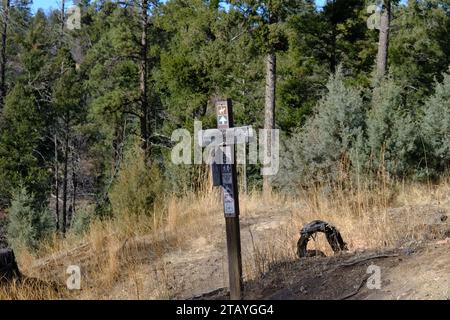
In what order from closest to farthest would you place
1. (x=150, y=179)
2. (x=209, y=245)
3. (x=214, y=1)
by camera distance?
1. (x=209, y=245)
2. (x=150, y=179)
3. (x=214, y=1)

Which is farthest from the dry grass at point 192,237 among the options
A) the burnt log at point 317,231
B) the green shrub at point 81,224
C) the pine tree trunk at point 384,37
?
the pine tree trunk at point 384,37

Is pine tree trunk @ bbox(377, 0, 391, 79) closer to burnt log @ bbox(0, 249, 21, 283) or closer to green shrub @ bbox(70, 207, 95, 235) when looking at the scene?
green shrub @ bbox(70, 207, 95, 235)

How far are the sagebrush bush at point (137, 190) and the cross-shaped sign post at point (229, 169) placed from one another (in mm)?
5245

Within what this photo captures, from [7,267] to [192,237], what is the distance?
2386mm

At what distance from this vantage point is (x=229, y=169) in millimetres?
4203

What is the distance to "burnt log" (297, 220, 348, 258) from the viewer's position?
217 inches

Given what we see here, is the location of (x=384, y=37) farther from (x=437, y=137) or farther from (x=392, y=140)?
(x=392, y=140)

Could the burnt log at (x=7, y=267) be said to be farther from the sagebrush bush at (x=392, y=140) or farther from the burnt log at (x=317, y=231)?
the sagebrush bush at (x=392, y=140)

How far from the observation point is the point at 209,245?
7250 mm

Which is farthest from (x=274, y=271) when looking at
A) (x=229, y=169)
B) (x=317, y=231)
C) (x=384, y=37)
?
(x=384, y=37)

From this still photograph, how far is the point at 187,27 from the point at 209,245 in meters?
15.5

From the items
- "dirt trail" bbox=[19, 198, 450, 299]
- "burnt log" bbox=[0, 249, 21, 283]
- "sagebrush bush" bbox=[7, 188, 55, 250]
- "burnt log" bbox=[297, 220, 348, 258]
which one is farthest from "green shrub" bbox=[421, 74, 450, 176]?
"sagebrush bush" bbox=[7, 188, 55, 250]
